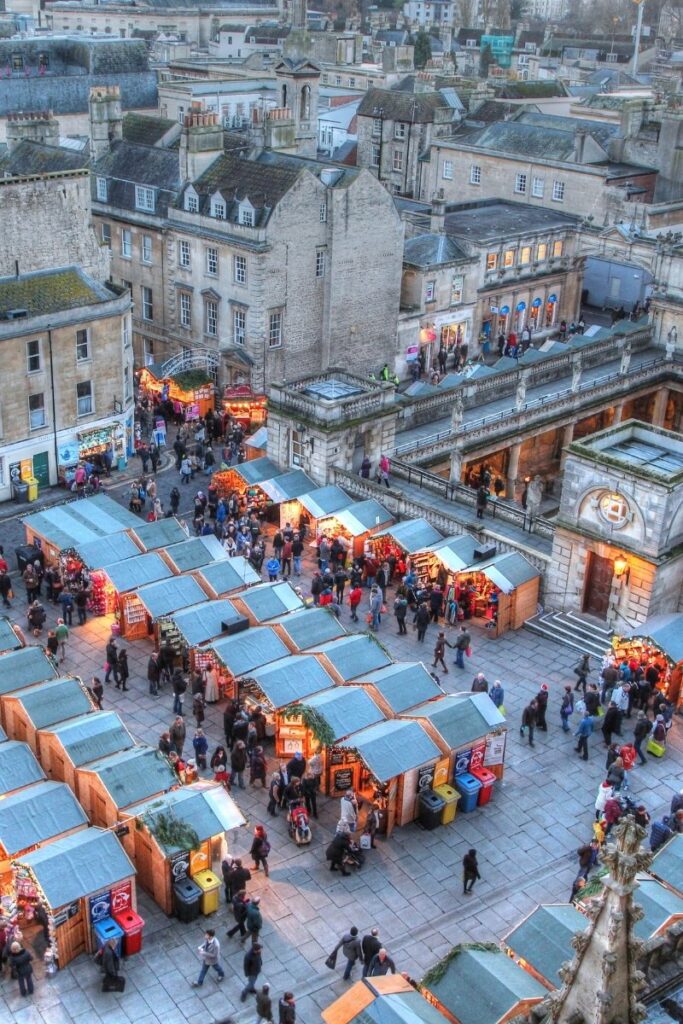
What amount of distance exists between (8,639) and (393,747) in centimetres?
1042

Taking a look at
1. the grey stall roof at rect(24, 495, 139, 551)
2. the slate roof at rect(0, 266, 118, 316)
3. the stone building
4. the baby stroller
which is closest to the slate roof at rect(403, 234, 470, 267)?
the slate roof at rect(0, 266, 118, 316)

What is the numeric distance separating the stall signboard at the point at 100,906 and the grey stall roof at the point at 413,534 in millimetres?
16686

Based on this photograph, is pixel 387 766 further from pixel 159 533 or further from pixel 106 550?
pixel 159 533

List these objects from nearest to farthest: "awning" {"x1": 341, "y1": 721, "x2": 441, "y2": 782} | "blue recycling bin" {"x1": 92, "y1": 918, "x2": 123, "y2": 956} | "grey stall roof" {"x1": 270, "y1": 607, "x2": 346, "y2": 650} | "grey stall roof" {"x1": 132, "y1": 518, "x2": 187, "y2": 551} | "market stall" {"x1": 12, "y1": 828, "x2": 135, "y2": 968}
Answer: "market stall" {"x1": 12, "y1": 828, "x2": 135, "y2": 968} → "blue recycling bin" {"x1": 92, "y1": 918, "x2": 123, "y2": 956} → "awning" {"x1": 341, "y1": 721, "x2": 441, "y2": 782} → "grey stall roof" {"x1": 270, "y1": 607, "x2": 346, "y2": 650} → "grey stall roof" {"x1": 132, "y1": 518, "x2": 187, "y2": 551}

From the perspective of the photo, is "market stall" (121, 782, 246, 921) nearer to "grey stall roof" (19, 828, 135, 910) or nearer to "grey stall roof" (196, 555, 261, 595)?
"grey stall roof" (19, 828, 135, 910)

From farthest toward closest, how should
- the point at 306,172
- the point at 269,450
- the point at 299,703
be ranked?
the point at 306,172 < the point at 269,450 < the point at 299,703

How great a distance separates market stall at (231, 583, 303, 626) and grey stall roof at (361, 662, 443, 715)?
4.06m

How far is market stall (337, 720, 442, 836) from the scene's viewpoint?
2597 cm

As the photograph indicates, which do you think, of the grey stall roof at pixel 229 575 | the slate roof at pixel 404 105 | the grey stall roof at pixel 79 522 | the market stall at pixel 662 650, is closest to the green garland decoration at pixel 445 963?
the market stall at pixel 662 650

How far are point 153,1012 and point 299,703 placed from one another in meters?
8.46

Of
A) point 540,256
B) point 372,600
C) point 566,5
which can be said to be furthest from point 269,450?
point 566,5

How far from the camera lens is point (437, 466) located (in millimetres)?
43938

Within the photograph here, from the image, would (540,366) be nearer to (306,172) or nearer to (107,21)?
(306,172)

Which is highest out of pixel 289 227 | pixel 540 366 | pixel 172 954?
pixel 289 227
